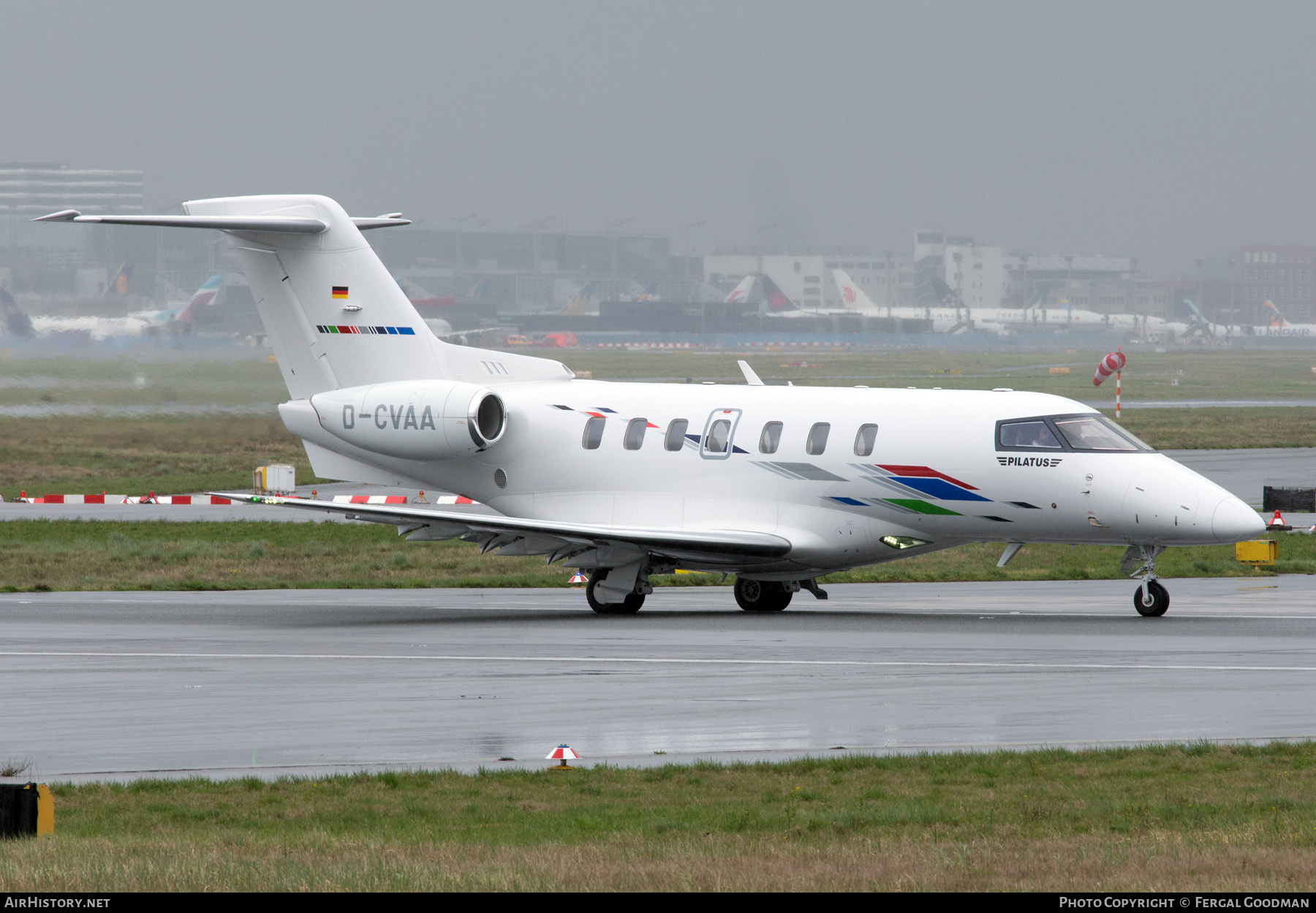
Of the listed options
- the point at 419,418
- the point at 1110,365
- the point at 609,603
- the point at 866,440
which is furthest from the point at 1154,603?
the point at 1110,365

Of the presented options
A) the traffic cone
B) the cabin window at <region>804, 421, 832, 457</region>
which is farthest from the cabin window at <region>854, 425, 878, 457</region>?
the traffic cone

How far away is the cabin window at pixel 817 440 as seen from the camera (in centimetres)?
2344

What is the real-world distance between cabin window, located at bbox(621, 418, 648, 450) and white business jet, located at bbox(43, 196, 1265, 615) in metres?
0.04

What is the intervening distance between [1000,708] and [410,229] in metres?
182

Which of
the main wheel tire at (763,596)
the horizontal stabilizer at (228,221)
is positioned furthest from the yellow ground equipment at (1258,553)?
the horizontal stabilizer at (228,221)

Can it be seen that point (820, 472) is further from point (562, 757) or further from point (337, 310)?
point (562, 757)

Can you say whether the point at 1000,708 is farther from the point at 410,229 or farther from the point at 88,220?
the point at 410,229

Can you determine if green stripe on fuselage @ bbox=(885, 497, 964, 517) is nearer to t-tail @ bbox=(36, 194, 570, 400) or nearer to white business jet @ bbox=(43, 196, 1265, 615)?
white business jet @ bbox=(43, 196, 1265, 615)

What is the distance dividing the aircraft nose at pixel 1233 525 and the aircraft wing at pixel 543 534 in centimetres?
572

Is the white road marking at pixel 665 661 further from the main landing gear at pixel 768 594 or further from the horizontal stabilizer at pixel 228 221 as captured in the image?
the horizontal stabilizer at pixel 228 221

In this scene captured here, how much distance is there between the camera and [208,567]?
2998 cm

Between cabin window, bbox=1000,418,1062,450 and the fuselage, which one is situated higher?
cabin window, bbox=1000,418,1062,450

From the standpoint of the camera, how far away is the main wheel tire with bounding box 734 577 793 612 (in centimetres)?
2448

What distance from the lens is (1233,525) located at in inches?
835
